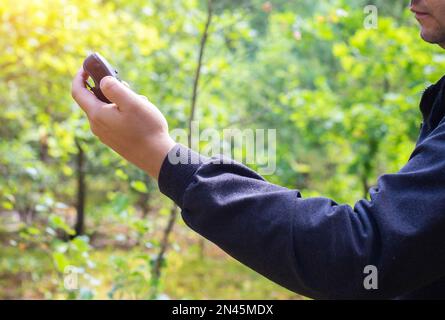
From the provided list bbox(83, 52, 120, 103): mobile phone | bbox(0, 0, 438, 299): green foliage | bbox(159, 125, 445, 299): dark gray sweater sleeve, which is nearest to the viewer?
bbox(159, 125, 445, 299): dark gray sweater sleeve

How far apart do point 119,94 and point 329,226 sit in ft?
1.25

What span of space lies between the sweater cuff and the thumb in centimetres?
10

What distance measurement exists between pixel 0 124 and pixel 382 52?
3847 mm

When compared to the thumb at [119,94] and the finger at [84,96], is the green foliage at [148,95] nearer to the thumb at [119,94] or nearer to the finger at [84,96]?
the finger at [84,96]

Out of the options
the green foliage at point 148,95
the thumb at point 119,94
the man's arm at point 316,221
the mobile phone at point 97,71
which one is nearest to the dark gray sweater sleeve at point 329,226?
the man's arm at point 316,221

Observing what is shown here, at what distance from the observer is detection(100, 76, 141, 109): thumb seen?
84cm

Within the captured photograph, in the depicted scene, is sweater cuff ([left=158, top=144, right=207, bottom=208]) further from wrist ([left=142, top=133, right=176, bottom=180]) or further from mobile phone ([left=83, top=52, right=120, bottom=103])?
mobile phone ([left=83, top=52, right=120, bottom=103])

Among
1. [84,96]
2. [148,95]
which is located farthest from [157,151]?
[148,95]

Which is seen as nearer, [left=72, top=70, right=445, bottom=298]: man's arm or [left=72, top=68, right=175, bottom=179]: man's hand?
[left=72, top=70, right=445, bottom=298]: man's arm

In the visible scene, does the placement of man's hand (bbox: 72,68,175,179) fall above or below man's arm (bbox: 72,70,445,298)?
above

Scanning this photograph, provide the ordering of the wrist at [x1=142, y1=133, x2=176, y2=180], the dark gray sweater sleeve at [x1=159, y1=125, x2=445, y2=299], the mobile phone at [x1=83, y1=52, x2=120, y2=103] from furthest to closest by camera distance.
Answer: the mobile phone at [x1=83, y1=52, x2=120, y2=103] < the wrist at [x1=142, y1=133, x2=176, y2=180] < the dark gray sweater sleeve at [x1=159, y1=125, x2=445, y2=299]

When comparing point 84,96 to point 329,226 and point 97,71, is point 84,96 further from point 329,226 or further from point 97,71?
point 329,226

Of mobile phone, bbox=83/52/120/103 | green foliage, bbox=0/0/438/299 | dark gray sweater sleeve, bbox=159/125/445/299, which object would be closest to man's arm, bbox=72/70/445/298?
dark gray sweater sleeve, bbox=159/125/445/299

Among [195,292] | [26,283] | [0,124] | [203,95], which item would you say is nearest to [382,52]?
[203,95]
